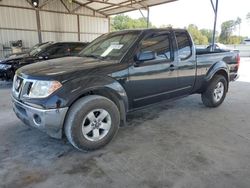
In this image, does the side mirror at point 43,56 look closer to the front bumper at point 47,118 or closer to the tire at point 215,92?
the front bumper at point 47,118

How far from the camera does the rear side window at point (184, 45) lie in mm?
3969

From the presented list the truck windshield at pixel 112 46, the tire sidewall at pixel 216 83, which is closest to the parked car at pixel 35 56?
the truck windshield at pixel 112 46

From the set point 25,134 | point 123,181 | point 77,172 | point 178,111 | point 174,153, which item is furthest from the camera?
point 178,111

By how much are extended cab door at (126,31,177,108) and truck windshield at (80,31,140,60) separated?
198 millimetres

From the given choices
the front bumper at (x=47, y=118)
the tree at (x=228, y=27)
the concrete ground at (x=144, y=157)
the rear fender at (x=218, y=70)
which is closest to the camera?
the concrete ground at (x=144, y=157)

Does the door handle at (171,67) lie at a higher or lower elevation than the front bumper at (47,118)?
higher

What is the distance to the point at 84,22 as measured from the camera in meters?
19.3

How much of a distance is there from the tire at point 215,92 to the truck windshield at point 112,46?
2122 millimetres

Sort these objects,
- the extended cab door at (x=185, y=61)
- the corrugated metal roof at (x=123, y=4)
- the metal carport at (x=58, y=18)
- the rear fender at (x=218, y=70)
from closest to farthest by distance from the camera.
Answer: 1. the extended cab door at (x=185, y=61)
2. the rear fender at (x=218, y=70)
3. the corrugated metal roof at (x=123, y=4)
4. the metal carport at (x=58, y=18)

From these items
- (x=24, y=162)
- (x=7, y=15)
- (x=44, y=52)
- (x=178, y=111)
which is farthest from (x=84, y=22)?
(x=24, y=162)

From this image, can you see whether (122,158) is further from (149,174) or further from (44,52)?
(44,52)

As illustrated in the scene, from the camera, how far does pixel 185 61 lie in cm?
404

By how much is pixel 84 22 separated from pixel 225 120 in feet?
56.9

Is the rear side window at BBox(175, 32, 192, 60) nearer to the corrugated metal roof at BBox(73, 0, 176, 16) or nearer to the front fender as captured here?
the front fender
